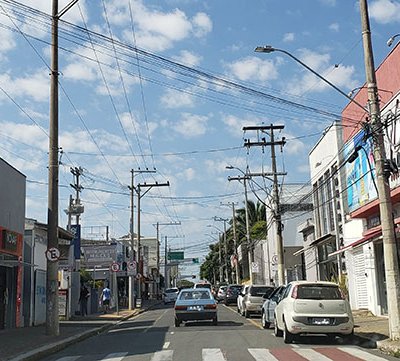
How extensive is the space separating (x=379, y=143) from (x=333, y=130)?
13.7 meters

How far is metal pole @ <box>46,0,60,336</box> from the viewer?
63.9 feet

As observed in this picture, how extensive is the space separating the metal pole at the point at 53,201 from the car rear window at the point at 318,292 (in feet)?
26.6

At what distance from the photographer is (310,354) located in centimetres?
1355

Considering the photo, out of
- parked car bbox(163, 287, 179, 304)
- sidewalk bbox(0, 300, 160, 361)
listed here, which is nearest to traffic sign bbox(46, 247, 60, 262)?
sidewalk bbox(0, 300, 160, 361)

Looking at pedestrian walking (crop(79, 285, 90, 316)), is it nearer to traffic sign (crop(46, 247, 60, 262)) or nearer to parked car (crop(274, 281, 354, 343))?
traffic sign (crop(46, 247, 60, 262))

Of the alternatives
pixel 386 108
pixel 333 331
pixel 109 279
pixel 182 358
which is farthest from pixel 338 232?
pixel 109 279

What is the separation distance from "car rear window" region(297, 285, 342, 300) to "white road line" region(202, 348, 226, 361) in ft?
10.5

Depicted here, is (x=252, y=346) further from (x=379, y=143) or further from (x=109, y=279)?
(x=109, y=279)

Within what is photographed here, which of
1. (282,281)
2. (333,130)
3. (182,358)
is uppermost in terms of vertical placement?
(333,130)

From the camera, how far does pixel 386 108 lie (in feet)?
69.8

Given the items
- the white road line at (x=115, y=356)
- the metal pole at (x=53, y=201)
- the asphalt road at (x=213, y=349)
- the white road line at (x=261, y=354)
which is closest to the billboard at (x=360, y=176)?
the asphalt road at (x=213, y=349)

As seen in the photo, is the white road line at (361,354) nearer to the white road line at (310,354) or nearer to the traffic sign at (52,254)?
the white road line at (310,354)

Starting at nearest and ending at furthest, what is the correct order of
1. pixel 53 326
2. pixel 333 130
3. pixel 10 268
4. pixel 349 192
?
pixel 53 326 → pixel 10 268 → pixel 349 192 → pixel 333 130

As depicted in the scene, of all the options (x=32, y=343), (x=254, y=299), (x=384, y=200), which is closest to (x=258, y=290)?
(x=254, y=299)
